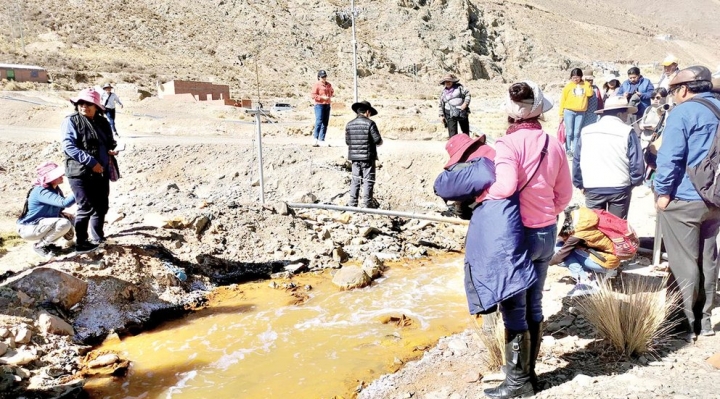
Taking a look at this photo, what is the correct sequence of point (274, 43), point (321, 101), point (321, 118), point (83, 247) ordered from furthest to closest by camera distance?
point (274, 43) < point (321, 118) < point (321, 101) < point (83, 247)

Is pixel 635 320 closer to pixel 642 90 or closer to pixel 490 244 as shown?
pixel 490 244

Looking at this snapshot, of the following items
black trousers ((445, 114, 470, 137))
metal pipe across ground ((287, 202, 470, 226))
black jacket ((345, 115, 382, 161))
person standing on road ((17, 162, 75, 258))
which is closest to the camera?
person standing on road ((17, 162, 75, 258))

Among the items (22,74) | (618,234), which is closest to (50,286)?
(618,234)

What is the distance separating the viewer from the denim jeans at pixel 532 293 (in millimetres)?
2791

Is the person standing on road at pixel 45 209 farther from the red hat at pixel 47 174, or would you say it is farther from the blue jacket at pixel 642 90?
the blue jacket at pixel 642 90

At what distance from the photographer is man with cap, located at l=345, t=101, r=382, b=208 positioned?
762 centimetres

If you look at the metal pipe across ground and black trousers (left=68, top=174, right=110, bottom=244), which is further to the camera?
the metal pipe across ground

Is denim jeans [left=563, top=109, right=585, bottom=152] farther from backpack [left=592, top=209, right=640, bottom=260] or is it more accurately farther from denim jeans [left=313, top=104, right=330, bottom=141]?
denim jeans [left=313, top=104, right=330, bottom=141]

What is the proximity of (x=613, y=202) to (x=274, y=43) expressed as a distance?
47.9m

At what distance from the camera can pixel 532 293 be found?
113 inches

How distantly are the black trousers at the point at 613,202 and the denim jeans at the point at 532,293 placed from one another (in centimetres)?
204

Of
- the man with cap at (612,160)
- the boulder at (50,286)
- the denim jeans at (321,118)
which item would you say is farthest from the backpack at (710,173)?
the denim jeans at (321,118)

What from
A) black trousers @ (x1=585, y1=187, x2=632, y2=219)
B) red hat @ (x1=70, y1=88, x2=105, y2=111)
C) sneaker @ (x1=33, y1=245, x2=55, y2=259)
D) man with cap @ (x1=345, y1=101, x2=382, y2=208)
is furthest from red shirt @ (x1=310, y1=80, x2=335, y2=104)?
black trousers @ (x1=585, y1=187, x2=632, y2=219)

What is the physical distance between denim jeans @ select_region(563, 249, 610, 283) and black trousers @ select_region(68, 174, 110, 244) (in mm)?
4606
